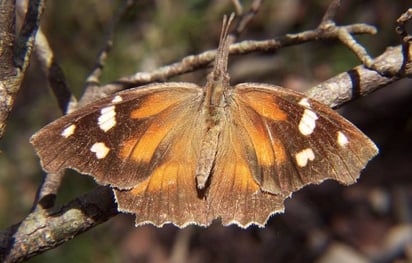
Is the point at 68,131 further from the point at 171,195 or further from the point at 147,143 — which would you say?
the point at 171,195

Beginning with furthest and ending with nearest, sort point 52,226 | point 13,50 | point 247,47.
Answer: point 247,47 < point 52,226 < point 13,50

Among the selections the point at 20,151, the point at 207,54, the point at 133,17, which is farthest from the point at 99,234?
the point at 207,54

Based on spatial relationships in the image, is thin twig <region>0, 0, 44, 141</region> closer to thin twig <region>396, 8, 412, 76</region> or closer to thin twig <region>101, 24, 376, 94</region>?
thin twig <region>101, 24, 376, 94</region>

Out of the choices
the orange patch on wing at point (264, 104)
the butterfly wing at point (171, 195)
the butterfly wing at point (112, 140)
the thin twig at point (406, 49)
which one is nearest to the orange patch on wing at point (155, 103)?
the butterfly wing at point (112, 140)

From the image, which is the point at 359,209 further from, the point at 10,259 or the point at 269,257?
the point at 10,259

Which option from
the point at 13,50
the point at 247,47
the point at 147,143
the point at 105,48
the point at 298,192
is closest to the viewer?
the point at 13,50

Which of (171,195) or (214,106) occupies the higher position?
(214,106)

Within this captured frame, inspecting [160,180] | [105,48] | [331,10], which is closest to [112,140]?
[160,180]

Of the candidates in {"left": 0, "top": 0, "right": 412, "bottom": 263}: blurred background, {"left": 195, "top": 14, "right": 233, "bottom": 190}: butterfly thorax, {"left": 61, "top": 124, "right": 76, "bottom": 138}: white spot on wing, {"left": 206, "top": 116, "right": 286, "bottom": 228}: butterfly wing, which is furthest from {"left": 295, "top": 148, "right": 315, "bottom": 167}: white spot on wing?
{"left": 0, "top": 0, "right": 412, "bottom": 263}: blurred background
